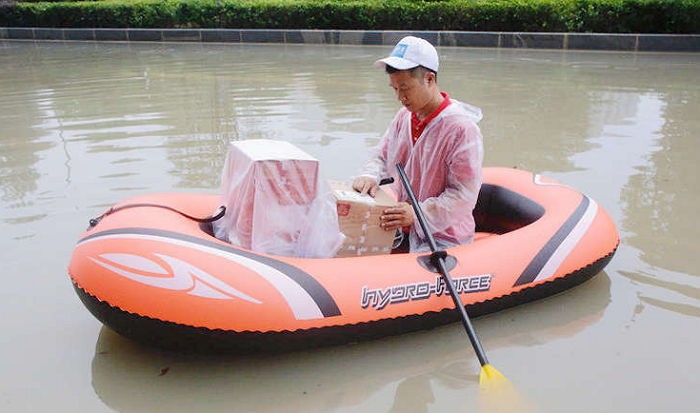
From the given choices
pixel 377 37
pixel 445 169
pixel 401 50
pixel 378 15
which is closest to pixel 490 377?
pixel 445 169

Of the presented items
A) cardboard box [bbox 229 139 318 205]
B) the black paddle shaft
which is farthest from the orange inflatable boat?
cardboard box [bbox 229 139 318 205]

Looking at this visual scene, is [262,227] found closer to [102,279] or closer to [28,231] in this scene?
[102,279]

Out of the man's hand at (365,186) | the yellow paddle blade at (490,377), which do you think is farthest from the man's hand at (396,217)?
the yellow paddle blade at (490,377)

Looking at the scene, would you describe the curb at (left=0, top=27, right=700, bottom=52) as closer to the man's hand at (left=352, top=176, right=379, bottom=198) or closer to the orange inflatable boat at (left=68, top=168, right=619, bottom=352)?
the orange inflatable boat at (left=68, top=168, right=619, bottom=352)

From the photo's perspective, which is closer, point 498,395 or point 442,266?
point 498,395

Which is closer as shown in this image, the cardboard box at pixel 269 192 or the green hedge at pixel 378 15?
the cardboard box at pixel 269 192

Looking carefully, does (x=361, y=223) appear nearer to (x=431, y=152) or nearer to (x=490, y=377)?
(x=431, y=152)

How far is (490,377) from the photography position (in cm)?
256

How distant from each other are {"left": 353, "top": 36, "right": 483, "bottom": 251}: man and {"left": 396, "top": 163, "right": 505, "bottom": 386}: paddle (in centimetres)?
7

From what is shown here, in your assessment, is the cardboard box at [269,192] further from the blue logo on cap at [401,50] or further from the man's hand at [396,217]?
the blue logo on cap at [401,50]

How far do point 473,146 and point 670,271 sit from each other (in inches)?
54.5

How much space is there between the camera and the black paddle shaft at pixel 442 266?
263 centimetres

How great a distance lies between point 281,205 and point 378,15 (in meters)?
11.0

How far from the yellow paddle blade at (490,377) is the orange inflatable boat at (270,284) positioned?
0.37 meters
